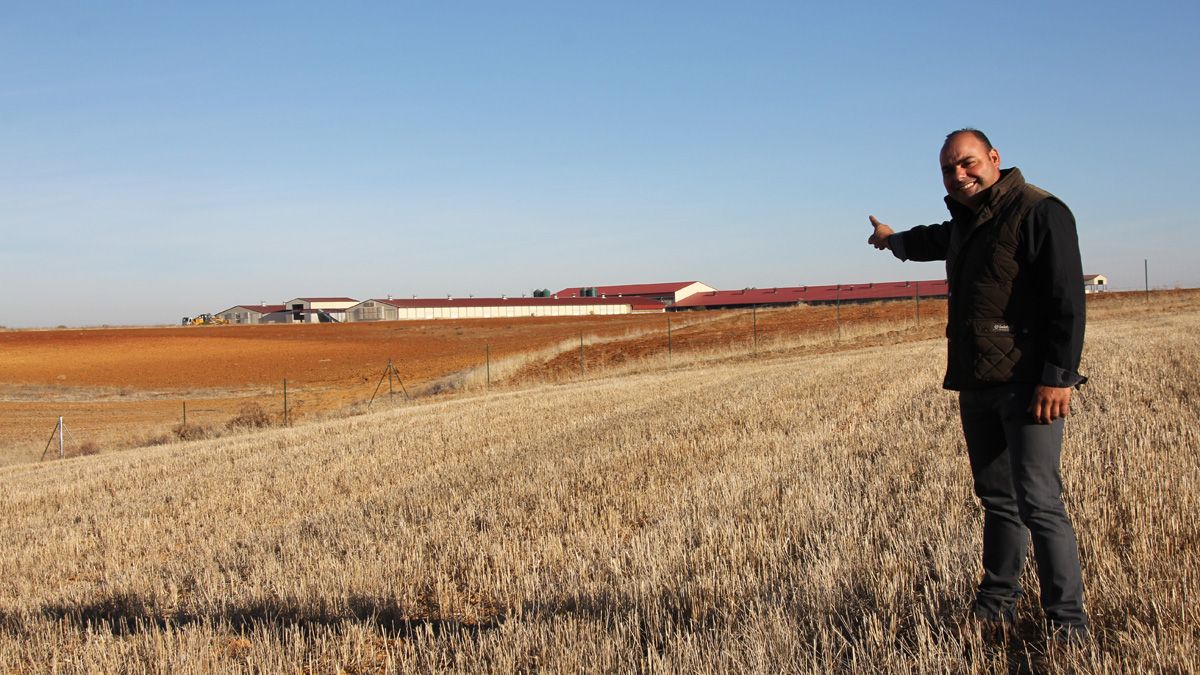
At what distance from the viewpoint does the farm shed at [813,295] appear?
101 metres

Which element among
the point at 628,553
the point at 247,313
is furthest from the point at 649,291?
the point at 628,553

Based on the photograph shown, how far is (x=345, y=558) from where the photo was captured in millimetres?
7039

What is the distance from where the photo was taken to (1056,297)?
3.74 m

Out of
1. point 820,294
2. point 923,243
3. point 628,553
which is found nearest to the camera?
point 923,243

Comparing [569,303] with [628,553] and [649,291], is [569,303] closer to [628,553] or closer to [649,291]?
[649,291]

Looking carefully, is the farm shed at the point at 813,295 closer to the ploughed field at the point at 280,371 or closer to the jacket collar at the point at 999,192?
the ploughed field at the point at 280,371

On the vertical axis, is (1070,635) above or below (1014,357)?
below

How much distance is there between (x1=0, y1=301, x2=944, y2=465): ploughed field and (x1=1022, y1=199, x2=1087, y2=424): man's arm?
25429mm

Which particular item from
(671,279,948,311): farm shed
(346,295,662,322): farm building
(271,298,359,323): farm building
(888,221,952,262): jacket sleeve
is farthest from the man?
(271,298,359,323): farm building

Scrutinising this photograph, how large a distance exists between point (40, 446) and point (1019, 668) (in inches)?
1161

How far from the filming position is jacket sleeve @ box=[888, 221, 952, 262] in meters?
4.59

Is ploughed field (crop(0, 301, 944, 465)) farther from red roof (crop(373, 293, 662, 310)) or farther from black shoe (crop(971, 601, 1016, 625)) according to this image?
red roof (crop(373, 293, 662, 310))

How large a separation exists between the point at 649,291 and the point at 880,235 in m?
140

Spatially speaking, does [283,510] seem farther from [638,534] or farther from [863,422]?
[863,422]
